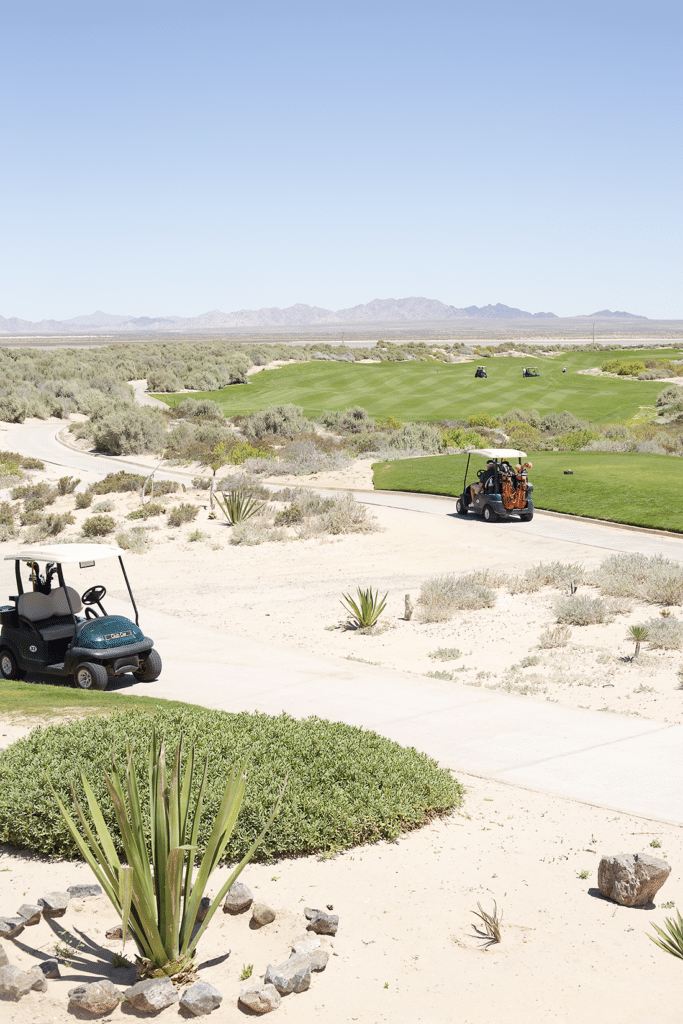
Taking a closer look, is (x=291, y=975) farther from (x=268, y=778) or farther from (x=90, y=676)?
(x=90, y=676)

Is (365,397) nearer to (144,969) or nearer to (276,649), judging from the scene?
(276,649)

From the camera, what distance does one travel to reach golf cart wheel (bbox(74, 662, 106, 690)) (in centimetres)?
1166

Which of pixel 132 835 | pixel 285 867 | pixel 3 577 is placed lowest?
pixel 3 577

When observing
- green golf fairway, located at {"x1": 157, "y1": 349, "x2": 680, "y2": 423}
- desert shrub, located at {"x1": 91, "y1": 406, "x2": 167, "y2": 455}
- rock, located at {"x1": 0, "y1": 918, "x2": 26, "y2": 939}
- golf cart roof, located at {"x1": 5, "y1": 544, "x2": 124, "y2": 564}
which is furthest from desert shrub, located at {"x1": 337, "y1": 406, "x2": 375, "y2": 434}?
rock, located at {"x1": 0, "y1": 918, "x2": 26, "y2": 939}

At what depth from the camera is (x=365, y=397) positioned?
54656 millimetres

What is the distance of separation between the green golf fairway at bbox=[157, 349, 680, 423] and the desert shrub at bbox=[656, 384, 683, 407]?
30.2 inches

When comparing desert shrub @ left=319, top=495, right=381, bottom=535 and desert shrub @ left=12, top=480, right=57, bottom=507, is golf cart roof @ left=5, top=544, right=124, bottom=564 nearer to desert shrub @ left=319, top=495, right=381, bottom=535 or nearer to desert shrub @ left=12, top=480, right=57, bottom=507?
desert shrub @ left=319, top=495, right=381, bottom=535

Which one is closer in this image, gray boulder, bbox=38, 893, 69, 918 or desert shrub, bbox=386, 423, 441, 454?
gray boulder, bbox=38, 893, 69, 918

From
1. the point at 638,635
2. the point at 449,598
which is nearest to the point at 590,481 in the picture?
the point at 449,598

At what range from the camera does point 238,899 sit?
5953mm

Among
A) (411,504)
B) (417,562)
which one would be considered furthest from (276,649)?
(411,504)

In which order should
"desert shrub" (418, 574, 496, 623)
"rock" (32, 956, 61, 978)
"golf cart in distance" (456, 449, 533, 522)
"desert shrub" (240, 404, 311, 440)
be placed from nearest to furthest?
"rock" (32, 956, 61, 978)
"desert shrub" (418, 574, 496, 623)
"golf cart in distance" (456, 449, 533, 522)
"desert shrub" (240, 404, 311, 440)

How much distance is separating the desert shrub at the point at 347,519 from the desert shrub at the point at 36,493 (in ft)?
29.4

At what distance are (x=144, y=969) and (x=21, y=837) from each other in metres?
2.09
